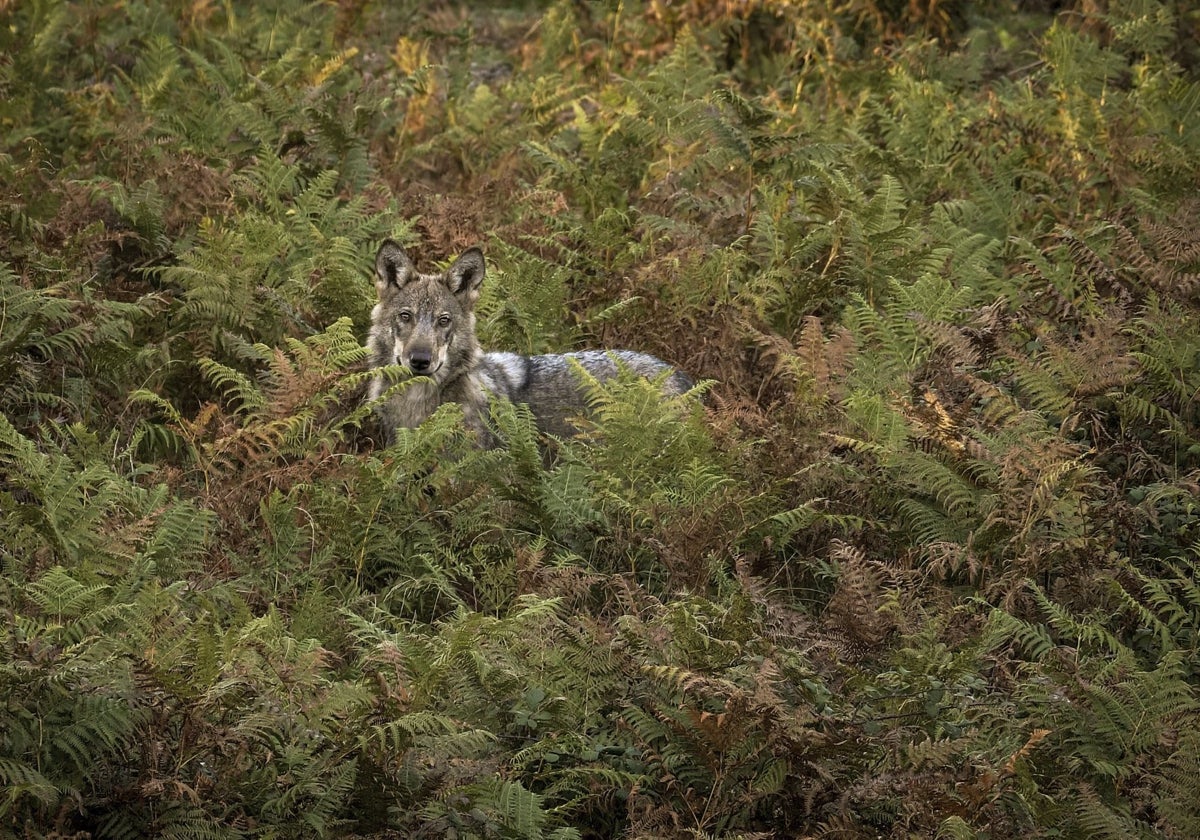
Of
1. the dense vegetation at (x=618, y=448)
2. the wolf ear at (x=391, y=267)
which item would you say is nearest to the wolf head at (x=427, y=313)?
the wolf ear at (x=391, y=267)

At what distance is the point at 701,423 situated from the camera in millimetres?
7566

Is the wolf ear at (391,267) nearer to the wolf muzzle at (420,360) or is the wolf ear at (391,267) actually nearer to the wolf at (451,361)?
the wolf at (451,361)

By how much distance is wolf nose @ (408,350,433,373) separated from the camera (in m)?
8.69

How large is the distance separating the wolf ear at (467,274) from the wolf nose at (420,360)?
630 mm

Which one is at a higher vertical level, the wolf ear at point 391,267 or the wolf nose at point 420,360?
the wolf ear at point 391,267

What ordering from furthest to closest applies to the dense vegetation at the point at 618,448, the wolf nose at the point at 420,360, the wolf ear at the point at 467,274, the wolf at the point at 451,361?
the wolf ear at the point at 467,274 < the wolf at the point at 451,361 < the wolf nose at the point at 420,360 < the dense vegetation at the point at 618,448

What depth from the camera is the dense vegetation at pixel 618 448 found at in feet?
17.3

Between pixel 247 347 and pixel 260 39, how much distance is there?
5484 millimetres

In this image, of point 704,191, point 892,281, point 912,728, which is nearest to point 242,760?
point 912,728

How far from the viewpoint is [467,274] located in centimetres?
907

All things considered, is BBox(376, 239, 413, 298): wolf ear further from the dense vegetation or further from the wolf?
the dense vegetation

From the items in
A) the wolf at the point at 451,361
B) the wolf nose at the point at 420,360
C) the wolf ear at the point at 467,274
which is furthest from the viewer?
the wolf ear at the point at 467,274

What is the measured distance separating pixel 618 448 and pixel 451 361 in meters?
1.92

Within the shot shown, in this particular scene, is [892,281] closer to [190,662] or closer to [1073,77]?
[1073,77]
